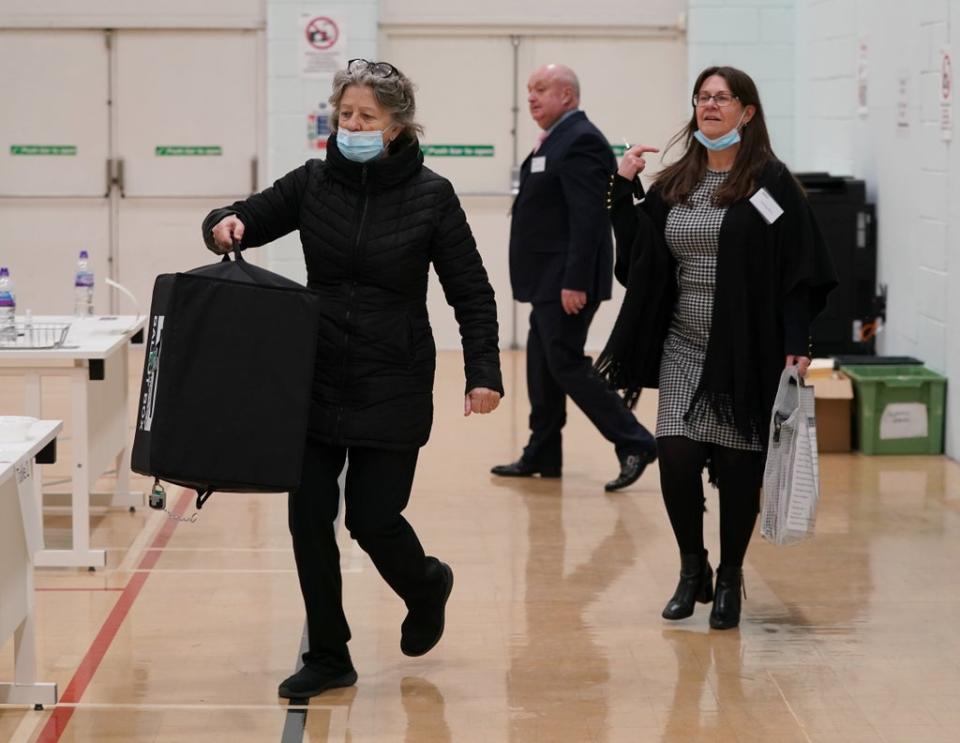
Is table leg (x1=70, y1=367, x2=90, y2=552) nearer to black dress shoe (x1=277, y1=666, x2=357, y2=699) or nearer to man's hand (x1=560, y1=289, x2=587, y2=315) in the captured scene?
black dress shoe (x1=277, y1=666, x2=357, y2=699)

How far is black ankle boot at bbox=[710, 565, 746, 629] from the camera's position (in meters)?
4.77

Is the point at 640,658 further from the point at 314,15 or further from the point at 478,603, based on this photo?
the point at 314,15

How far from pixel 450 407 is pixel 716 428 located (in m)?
4.59

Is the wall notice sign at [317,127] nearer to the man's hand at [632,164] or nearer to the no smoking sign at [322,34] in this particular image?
the no smoking sign at [322,34]

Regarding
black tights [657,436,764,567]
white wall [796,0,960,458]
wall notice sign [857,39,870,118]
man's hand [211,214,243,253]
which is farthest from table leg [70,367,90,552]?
wall notice sign [857,39,870,118]

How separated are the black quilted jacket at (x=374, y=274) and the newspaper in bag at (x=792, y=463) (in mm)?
949

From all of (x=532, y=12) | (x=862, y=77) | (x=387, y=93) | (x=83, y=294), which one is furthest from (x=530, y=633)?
(x=532, y=12)

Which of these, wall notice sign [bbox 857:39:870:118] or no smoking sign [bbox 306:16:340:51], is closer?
wall notice sign [bbox 857:39:870:118]

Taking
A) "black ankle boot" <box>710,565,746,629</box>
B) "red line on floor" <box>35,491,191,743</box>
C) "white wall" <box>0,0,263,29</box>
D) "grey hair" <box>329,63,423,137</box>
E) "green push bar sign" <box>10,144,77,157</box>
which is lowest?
"red line on floor" <box>35,491,191,743</box>

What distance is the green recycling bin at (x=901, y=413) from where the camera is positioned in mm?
7715

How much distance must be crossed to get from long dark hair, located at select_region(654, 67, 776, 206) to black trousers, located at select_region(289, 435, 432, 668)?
3.98 ft

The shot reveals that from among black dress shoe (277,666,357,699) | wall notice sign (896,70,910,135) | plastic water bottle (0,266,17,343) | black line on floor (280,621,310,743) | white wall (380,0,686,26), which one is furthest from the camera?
white wall (380,0,686,26)

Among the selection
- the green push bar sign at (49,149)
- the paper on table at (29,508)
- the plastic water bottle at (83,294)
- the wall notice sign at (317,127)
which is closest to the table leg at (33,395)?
the plastic water bottle at (83,294)

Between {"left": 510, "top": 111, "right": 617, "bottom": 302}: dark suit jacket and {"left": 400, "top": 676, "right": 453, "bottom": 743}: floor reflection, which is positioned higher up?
{"left": 510, "top": 111, "right": 617, "bottom": 302}: dark suit jacket
